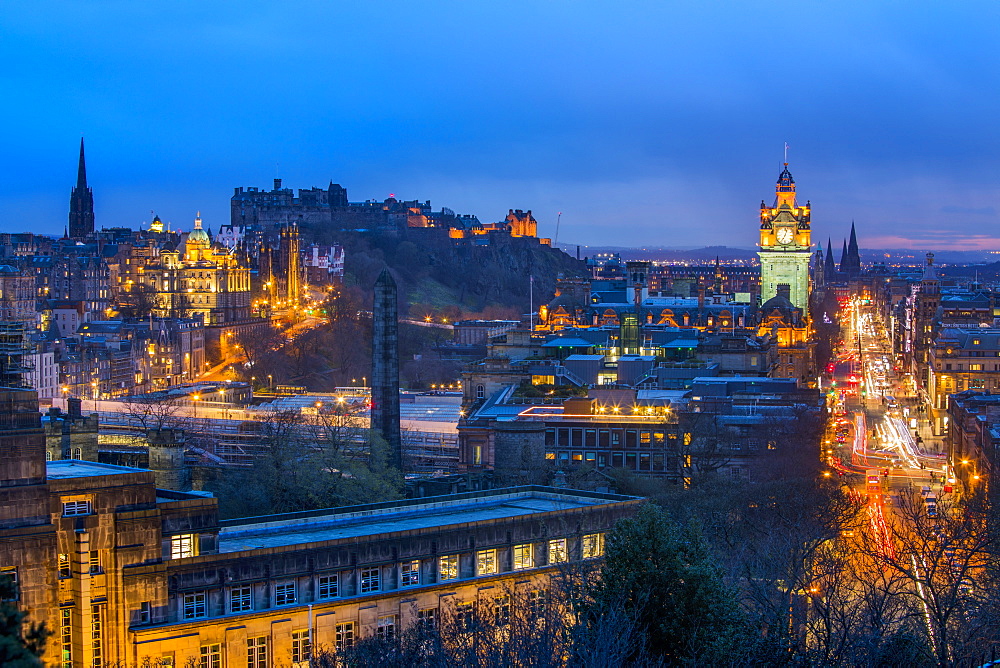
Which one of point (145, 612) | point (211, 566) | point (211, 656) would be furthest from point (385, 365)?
point (145, 612)

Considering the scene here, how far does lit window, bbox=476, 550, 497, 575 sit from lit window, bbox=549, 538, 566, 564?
1939 mm

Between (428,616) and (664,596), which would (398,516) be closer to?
(428,616)

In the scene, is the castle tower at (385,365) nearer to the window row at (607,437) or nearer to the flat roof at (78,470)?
the window row at (607,437)

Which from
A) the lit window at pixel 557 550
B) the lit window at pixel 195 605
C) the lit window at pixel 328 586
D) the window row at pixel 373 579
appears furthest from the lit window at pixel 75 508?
the lit window at pixel 557 550

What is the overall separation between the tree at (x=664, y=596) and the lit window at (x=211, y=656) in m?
9.29

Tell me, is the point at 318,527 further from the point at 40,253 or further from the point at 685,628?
the point at 40,253

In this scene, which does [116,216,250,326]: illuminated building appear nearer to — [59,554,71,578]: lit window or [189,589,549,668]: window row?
[189,589,549,668]: window row

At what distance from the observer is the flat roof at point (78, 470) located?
3550 centimetres

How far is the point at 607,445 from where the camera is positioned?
2992 inches

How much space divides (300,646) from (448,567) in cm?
533

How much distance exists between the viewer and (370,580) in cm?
3956

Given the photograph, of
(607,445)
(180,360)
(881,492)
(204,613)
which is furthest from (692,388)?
(180,360)

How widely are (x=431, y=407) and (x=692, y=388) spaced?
2220 centimetres

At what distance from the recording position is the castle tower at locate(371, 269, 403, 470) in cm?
7219
